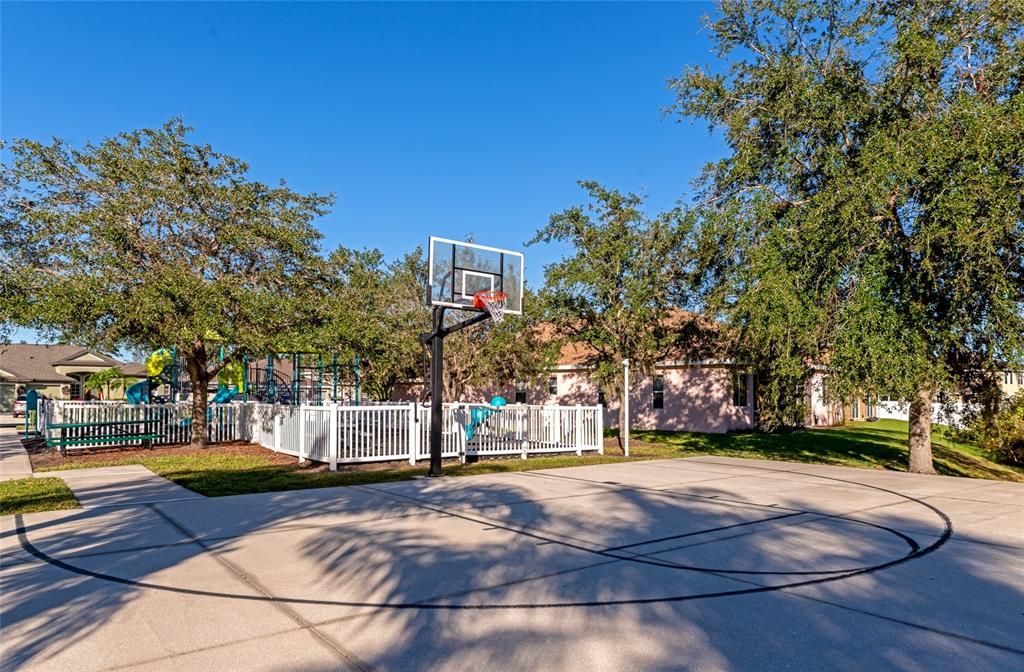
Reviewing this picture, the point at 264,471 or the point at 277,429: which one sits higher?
the point at 277,429

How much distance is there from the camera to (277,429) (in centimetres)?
1658

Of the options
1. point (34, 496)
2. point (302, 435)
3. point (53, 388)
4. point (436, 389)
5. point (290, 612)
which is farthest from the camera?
point (53, 388)

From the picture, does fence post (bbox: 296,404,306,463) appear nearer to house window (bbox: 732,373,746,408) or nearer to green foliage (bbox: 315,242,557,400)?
green foliage (bbox: 315,242,557,400)

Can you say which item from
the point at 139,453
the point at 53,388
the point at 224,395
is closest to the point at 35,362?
the point at 53,388

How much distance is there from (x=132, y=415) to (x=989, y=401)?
21737mm

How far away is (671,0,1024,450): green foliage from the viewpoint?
12062mm

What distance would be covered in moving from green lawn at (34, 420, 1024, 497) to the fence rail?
0.56m

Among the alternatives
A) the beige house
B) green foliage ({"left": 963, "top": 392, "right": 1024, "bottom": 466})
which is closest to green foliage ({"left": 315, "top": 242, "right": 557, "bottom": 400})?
green foliage ({"left": 963, "top": 392, "right": 1024, "bottom": 466})

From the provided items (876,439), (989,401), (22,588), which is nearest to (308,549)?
(22,588)

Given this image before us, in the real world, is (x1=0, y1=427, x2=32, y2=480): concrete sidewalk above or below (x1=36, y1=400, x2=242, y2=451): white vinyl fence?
below

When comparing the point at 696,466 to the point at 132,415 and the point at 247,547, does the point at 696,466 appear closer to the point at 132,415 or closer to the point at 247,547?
the point at 247,547

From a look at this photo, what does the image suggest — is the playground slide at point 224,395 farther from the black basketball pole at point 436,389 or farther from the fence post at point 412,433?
the black basketball pole at point 436,389

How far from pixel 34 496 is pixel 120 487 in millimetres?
1241

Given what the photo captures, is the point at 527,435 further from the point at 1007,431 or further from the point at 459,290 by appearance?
the point at 1007,431
